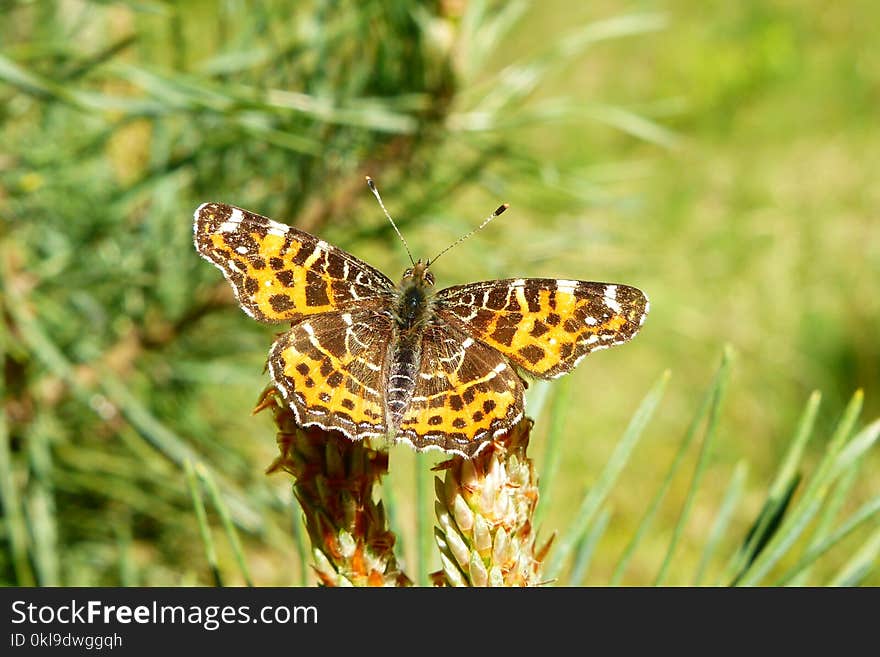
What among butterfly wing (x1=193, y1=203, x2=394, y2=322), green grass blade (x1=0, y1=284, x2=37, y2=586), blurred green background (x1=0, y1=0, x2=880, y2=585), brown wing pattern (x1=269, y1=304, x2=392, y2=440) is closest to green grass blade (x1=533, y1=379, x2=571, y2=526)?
blurred green background (x1=0, y1=0, x2=880, y2=585)

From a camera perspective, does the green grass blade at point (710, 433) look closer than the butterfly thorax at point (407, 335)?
Yes

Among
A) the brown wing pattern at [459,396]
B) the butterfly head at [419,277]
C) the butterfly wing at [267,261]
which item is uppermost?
the butterfly head at [419,277]

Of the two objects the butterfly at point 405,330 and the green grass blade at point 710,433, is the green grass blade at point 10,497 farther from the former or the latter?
the green grass blade at point 710,433

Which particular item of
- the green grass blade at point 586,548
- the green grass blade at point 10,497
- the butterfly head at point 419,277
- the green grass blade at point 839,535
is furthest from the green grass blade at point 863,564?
the green grass blade at point 10,497

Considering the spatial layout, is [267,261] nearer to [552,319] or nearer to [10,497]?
[552,319]

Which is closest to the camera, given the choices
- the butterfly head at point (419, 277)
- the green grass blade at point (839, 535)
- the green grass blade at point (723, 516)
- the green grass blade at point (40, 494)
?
the green grass blade at point (839, 535)

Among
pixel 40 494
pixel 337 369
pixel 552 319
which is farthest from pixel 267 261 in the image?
pixel 40 494

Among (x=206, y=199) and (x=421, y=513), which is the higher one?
(x=206, y=199)
